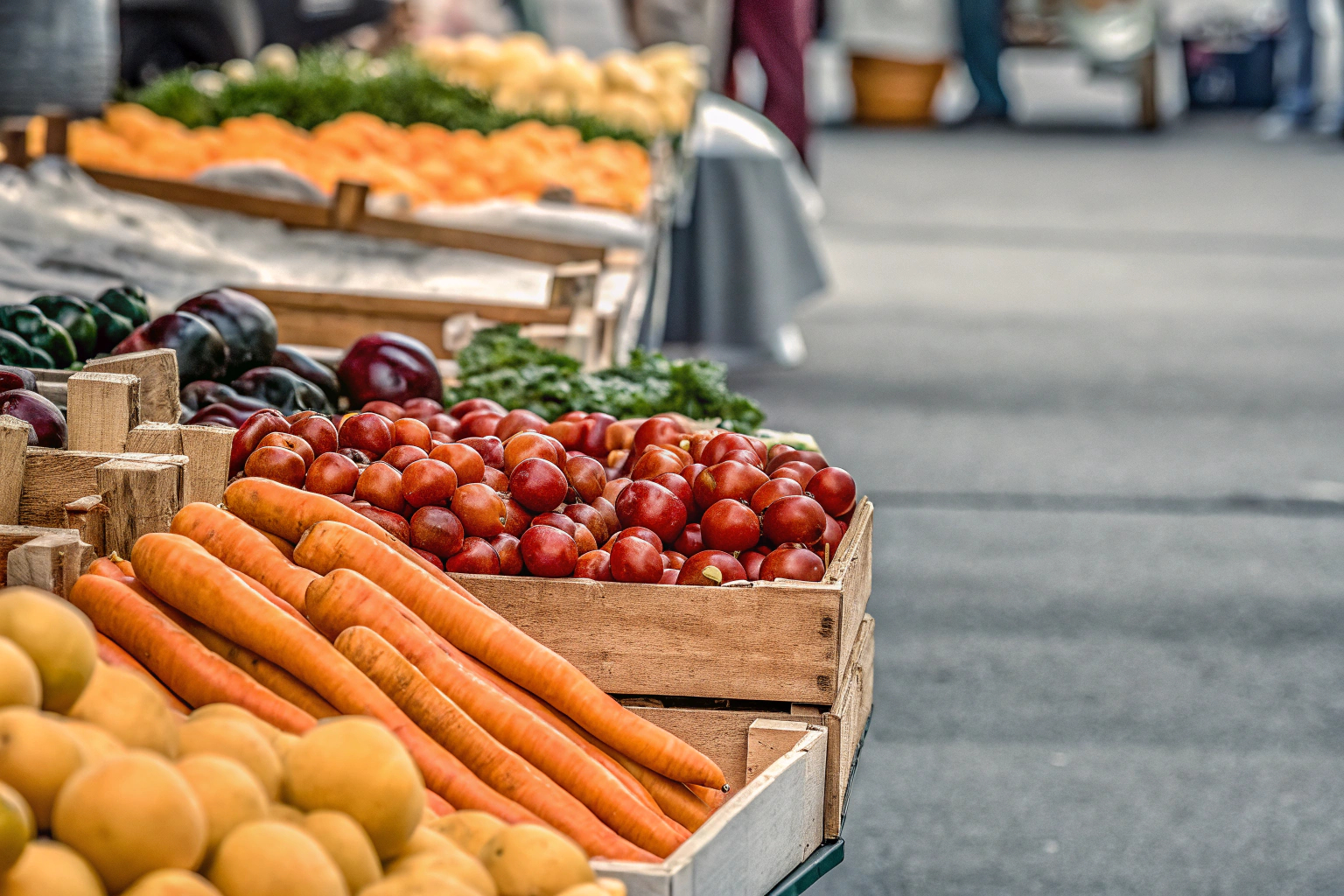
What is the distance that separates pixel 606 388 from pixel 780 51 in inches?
257

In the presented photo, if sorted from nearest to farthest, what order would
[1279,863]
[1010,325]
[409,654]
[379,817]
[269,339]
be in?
Result: [379,817] < [409,654] < [269,339] < [1279,863] < [1010,325]

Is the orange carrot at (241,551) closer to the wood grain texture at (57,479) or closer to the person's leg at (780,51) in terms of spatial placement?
the wood grain texture at (57,479)

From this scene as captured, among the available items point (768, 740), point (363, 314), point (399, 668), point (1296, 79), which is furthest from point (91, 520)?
point (1296, 79)

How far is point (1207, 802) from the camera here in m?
3.17

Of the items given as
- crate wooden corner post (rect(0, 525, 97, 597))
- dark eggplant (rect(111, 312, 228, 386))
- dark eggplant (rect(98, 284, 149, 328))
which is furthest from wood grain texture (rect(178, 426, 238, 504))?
dark eggplant (rect(98, 284, 149, 328))

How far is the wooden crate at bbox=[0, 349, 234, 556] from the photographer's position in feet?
5.49

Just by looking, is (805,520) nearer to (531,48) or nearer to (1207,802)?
(1207,802)

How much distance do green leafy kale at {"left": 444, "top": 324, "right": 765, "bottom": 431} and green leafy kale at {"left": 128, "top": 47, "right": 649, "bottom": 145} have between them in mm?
2985

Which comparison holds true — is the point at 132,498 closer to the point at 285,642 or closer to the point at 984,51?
the point at 285,642

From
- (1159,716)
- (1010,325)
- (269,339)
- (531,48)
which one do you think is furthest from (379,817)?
(1010,325)

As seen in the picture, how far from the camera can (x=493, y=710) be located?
5.18ft

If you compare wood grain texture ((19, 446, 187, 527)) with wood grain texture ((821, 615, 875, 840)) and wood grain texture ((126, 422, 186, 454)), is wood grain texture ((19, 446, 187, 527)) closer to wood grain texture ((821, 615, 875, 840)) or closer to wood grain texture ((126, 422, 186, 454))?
wood grain texture ((126, 422, 186, 454))

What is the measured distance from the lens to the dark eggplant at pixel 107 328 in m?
2.60

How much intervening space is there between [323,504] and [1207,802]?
7.07 ft
